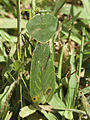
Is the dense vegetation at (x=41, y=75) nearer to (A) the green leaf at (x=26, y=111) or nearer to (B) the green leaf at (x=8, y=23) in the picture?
(A) the green leaf at (x=26, y=111)

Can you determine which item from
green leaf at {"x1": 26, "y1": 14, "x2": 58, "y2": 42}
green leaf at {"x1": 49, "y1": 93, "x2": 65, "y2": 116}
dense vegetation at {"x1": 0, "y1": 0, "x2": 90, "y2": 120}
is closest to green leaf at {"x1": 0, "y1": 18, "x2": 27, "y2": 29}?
dense vegetation at {"x1": 0, "y1": 0, "x2": 90, "y2": 120}

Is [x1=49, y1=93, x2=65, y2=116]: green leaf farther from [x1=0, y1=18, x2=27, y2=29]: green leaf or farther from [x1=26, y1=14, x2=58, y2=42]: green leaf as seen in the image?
[x1=0, y1=18, x2=27, y2=29]: green leaf

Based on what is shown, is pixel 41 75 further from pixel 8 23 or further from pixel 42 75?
pixel 8 23

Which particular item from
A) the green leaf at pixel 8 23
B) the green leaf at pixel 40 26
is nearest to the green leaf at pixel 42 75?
the green leaf at pixel 40 26

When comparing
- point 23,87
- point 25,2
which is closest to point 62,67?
point 23,87

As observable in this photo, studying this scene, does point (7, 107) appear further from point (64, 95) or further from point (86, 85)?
point (86, 85)

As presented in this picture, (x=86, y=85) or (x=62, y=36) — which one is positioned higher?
(x=62, y=36)
